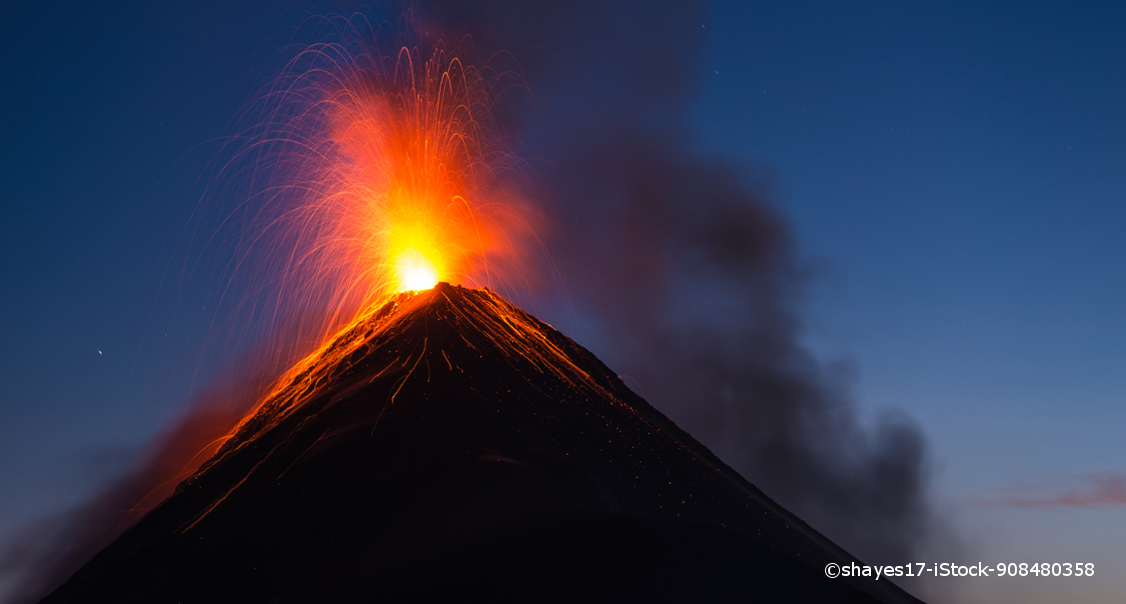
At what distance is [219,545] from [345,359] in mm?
9567

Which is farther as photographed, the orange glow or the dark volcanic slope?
the orange glow

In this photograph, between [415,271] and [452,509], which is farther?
[415,271]

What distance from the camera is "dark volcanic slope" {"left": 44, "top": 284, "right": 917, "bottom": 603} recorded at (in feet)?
53.6

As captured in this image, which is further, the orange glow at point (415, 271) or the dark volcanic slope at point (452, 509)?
the orange glow at point (415, 271)

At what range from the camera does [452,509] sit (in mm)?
17984

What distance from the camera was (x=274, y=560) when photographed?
17.5 m

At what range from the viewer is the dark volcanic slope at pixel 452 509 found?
16344mm

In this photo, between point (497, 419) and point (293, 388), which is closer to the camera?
point (497, 419)

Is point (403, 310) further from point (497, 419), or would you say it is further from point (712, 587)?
point (712, 587)

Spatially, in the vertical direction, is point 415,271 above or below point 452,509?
above

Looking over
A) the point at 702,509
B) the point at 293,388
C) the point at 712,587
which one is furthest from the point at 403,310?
the point at 712,587

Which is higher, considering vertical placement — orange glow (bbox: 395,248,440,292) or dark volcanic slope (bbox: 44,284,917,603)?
orange glow (bbox: 395,248,440,292)

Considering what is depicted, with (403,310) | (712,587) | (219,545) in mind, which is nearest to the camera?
(712,587)

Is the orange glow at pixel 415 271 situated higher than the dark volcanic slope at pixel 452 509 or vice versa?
the orange glow at pixel 415 271
